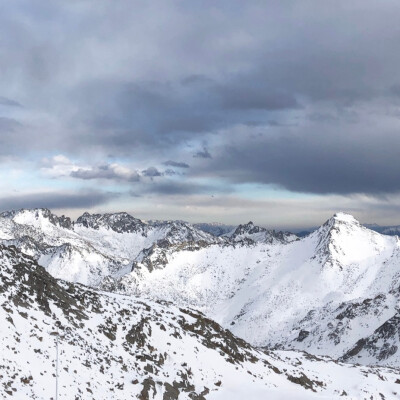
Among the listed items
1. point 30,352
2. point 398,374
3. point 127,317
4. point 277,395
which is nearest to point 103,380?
point 30,352

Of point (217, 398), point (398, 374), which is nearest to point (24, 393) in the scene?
point (217, 398)

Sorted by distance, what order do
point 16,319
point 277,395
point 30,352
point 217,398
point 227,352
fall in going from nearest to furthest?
point 30,352, point 16,319, point 217,398, point 277,395, point 227,352

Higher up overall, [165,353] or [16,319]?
[16,319]

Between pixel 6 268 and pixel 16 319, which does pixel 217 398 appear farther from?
pixel 6 268

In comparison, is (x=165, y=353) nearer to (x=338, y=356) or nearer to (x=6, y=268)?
(x=6, y=268)

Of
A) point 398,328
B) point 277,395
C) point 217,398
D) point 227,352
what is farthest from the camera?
point 398,328

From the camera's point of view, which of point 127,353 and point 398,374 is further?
point 398,374

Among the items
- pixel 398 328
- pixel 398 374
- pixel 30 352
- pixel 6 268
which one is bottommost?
pixel 398 328
